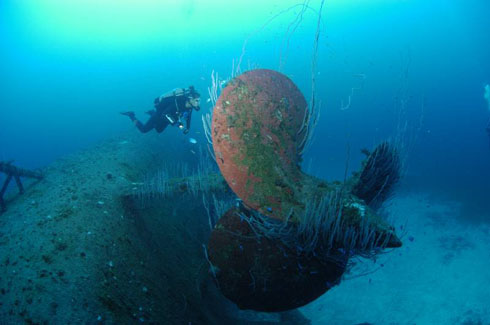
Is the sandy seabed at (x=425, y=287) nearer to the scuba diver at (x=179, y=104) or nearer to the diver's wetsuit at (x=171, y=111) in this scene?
the scuba diver at (x=179, y=104)

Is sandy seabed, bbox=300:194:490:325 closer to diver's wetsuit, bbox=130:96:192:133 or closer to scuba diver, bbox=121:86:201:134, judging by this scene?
scuba diver, bbox=121:86:201:134

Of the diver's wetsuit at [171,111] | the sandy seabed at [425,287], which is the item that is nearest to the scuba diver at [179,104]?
the diver's wetsuit at [171,111]

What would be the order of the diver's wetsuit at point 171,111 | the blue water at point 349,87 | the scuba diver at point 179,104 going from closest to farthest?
the scuba diver at point 179,104 < the diver's wetsuit at point 171,111 < the blue water at point 349,87

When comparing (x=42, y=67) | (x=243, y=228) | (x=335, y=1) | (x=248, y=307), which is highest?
(x=335, y=1)

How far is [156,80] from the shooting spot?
54344 millimetres

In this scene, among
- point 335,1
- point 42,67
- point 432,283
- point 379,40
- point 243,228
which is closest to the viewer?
point 243,228

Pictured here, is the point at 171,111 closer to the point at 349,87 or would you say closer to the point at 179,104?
the point at 179,104

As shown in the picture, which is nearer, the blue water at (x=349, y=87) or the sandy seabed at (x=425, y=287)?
the sandy seabed at (x=425, y=287)

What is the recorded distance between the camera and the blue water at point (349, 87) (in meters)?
24.7

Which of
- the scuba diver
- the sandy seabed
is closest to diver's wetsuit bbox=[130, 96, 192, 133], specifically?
the scuba diver

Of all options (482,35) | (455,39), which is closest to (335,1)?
(455,39)

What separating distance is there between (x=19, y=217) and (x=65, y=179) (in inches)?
54.2

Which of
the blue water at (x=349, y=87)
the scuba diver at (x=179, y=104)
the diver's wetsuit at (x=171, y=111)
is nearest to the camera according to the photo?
the scuba diver at (x=179, y=104)

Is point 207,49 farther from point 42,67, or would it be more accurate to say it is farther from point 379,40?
point 42,67
